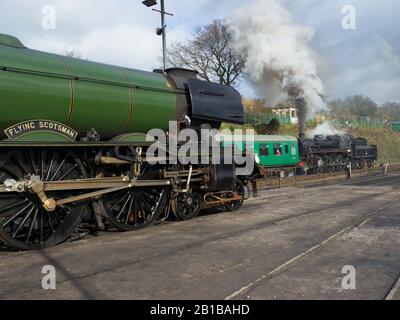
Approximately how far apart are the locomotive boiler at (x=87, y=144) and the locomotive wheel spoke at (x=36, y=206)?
0.6 inches

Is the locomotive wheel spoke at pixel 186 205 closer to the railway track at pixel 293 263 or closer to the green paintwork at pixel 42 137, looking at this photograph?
the green paintwork at pixel 42 137

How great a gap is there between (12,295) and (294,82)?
3536 cm

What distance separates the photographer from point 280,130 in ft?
153

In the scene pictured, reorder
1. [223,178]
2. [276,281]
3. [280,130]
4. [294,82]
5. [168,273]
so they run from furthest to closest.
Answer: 1. [280,130]
2. [294,82]
3. [223,178]
4. [168,273]
5. [276,281]

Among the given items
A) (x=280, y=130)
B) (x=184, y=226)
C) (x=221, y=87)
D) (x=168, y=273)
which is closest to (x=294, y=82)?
(x=280, y=130)

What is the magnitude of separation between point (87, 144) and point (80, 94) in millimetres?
862

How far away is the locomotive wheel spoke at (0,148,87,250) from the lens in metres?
6.78

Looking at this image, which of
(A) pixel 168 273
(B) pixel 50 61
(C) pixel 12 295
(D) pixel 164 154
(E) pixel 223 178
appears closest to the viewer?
(C) pixel 12 295

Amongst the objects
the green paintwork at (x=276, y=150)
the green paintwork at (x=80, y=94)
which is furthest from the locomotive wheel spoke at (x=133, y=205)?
the green paintwork at (x=276, y=150)

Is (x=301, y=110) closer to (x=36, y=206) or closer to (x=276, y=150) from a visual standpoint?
(x=276, y=150)

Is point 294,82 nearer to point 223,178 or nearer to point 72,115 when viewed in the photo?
point 223,178

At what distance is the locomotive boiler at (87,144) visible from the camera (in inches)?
264

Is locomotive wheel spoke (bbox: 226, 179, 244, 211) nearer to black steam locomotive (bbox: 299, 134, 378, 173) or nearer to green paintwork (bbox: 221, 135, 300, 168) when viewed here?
green paintwork (bbox: 221, 135, 300, 168)
